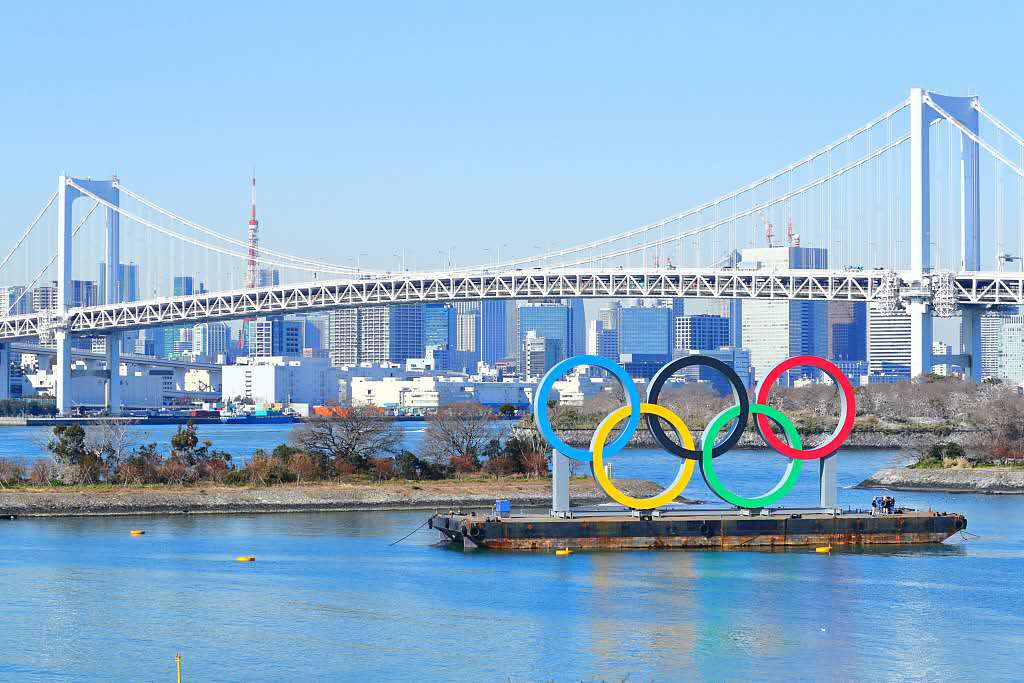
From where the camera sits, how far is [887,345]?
6152 inches

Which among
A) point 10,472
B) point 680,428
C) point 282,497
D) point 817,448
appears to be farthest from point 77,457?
point 817,448

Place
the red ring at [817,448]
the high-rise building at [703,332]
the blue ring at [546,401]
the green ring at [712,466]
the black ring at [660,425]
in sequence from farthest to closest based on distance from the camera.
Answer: the high-rise building at [703,332] < the red ring at [817,448] < the green ring at [712,466] < the black ring at [660,425] < the blue ring at [546,401]

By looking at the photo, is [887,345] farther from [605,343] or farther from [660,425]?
[660,425]

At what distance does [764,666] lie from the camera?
55.7ft

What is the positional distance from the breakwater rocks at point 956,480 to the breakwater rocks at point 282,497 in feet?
21.8

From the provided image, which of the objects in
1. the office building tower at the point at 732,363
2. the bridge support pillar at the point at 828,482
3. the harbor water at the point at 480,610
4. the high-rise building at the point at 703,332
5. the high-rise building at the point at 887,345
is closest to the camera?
the harbor water at the point at 480,610

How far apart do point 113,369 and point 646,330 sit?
97.2 meters

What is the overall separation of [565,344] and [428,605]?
15097 cm

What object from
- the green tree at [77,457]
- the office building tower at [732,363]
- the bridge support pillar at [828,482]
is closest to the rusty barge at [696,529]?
the bridge support pillar at [828,482]

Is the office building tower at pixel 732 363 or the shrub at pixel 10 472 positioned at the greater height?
the office building tower at pixel 732 363

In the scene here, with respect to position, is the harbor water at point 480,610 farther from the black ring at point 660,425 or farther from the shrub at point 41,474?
the shrub at point 41,474

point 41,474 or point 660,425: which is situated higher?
point 660,425

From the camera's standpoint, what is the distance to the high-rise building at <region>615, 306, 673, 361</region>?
166 metres

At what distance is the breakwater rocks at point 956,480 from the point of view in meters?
35.3
